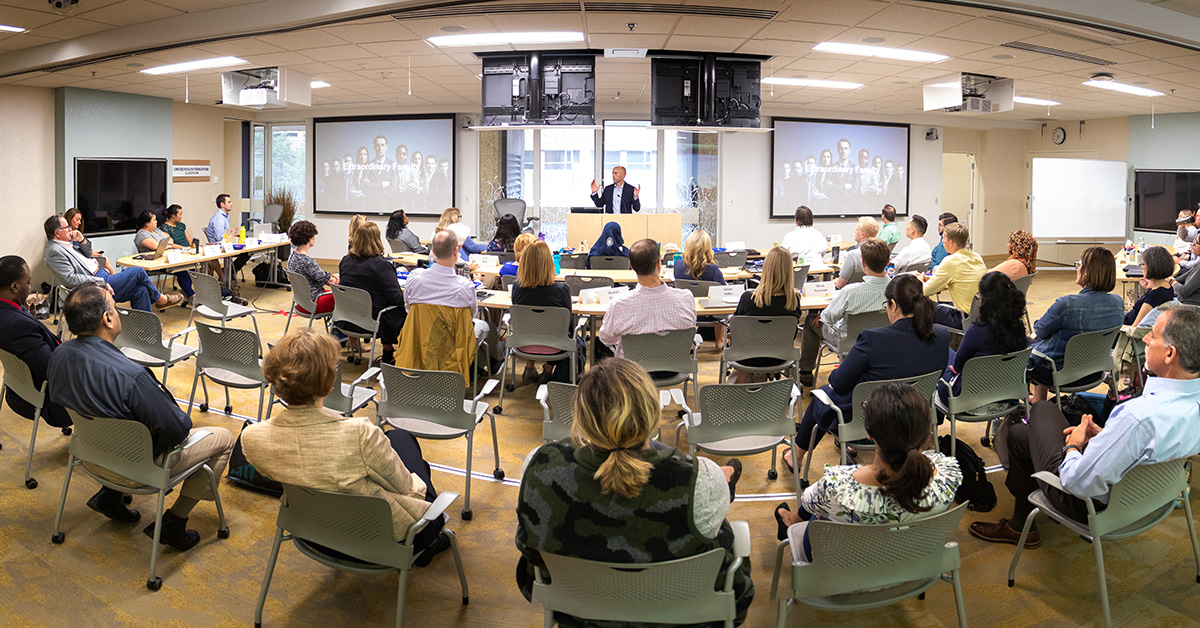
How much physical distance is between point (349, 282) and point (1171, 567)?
214 inches

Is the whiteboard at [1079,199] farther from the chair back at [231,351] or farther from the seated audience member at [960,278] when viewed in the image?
the chair back at [231,351]

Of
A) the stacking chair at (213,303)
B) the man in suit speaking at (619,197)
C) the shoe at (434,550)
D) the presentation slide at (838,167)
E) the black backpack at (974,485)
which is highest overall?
the presentation slide at (838,167)

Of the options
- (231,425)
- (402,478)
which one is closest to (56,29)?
(231,425)

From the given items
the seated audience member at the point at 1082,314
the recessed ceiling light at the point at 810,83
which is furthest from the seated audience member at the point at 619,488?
the recessed ceiling light at the point at 810,83

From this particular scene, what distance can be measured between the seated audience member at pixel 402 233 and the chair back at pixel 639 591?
805 cm

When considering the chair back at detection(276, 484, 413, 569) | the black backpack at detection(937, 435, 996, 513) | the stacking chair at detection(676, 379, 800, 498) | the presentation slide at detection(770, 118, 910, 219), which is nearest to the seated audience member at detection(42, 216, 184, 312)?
the chair back at detection(276, 484, 413, 569)

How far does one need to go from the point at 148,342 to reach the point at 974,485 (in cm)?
503

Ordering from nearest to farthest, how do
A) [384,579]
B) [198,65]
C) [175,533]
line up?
[384,579] < [175,533] < [198,65]

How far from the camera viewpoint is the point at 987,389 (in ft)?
14.1

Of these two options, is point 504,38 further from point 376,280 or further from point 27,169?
point 27,169

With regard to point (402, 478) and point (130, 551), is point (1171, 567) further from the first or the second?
point (130, 551)

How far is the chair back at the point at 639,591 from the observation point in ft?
7.47

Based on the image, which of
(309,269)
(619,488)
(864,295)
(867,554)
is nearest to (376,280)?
(309,269)

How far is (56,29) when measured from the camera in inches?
303
